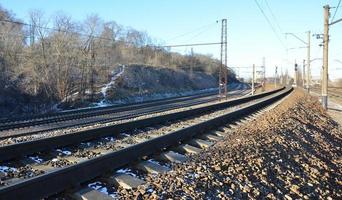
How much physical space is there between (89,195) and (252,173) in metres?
3.29

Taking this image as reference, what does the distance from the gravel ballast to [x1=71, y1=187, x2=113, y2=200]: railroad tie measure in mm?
240

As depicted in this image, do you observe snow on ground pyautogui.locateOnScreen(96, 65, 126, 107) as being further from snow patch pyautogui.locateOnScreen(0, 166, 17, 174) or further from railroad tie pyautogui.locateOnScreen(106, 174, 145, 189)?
railroad tie pyautogui.locateOnScreen(106, 174, 145, 189)

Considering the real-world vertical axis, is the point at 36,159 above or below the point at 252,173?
above

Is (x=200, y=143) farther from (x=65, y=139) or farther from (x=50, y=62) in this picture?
(x=50, y=62)

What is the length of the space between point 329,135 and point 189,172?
11200 mm

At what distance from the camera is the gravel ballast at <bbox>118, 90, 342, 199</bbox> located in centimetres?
619

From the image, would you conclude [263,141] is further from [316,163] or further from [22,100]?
[22,100]

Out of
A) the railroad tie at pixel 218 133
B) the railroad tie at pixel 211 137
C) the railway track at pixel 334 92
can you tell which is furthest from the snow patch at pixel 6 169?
the railway track at pixel 334 92

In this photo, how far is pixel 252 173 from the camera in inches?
303

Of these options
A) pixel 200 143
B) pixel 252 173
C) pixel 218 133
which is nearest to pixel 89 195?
pixel 252 173

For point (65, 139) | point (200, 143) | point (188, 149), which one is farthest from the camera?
point (200, 143)

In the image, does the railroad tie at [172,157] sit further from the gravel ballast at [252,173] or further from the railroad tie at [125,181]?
the railroad tie at [125,181]

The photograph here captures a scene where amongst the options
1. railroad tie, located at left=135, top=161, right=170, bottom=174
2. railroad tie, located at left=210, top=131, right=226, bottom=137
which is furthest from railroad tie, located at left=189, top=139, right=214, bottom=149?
railroad tie, located at left=135, top=161, right=170, bottom=174

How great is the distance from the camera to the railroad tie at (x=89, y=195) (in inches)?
217
